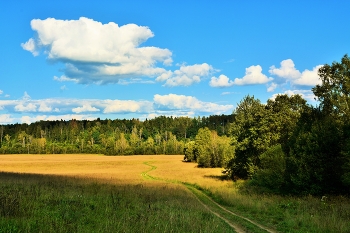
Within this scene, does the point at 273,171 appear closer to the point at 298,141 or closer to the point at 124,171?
the point at 298,141

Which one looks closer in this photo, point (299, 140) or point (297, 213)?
point (297, 213)

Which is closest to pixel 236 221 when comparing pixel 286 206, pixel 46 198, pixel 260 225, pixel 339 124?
pixel 260 225

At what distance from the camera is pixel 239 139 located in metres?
42.0

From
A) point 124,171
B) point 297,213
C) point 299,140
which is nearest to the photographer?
point 297,213

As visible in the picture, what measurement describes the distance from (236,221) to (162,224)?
21.3 feet

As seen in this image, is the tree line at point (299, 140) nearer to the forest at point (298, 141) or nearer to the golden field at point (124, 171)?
the forest at point (298, 141)

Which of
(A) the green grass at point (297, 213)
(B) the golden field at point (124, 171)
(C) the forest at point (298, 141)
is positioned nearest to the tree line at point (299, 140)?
(C) the forest at point (298, 141)

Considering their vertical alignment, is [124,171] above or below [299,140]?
below

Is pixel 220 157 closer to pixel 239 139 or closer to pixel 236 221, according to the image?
pixel 239 139

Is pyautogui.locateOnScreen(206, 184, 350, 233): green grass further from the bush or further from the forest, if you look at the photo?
the bush

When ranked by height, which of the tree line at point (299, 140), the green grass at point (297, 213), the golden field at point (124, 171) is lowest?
the golden field at point (124, 171)

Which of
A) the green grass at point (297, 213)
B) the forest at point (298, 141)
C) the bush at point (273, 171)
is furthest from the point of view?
the bush at point (273, 171)

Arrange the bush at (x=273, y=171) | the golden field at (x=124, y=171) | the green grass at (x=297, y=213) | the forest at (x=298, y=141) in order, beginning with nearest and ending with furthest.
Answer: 1. the green grass at (x=297, y=213)
2. the forest at (x=298, y=141)
3. the bush at (x=273, y=171)
4. the golden field at (x=124, y=171)

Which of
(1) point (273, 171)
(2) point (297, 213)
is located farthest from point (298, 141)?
(2) point (297, 213)
